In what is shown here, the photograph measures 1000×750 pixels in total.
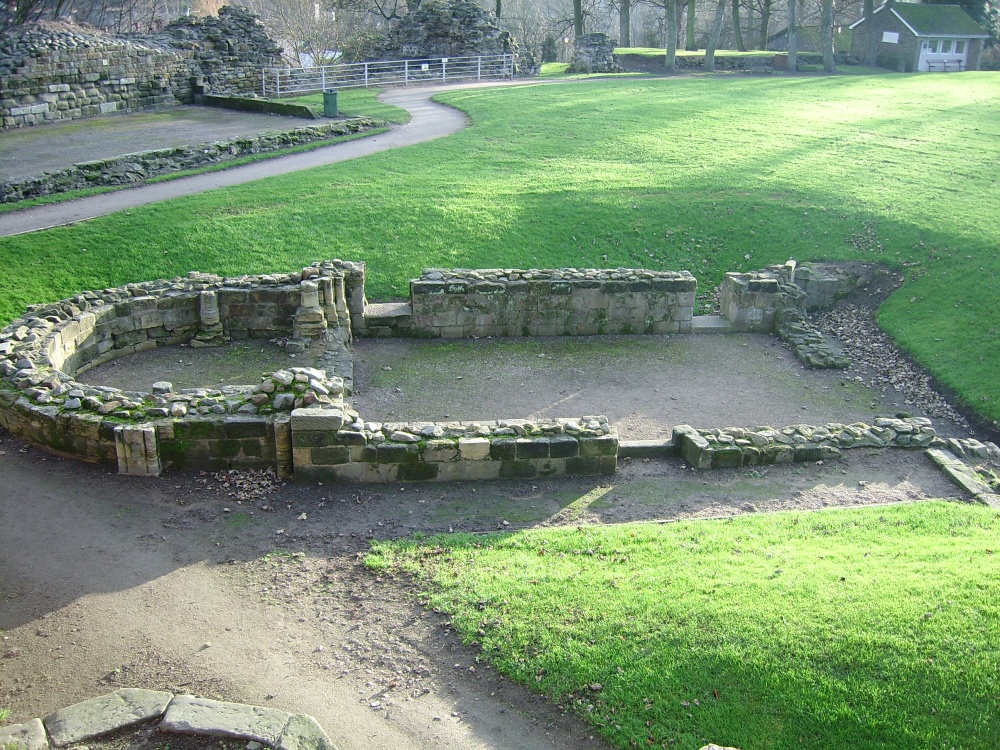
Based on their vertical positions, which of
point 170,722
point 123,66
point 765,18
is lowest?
point 170,722

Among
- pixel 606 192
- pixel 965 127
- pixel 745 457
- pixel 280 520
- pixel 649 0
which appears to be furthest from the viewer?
pixel 649 0

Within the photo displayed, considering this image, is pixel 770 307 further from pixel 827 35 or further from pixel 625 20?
pixel 625 20

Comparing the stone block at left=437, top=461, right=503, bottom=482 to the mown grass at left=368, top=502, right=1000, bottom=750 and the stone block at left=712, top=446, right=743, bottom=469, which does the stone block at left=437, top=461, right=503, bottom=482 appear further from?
the stone block at left=712, top=446, right=743, bottom=469

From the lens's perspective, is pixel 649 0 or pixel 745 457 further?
pixel 649 0

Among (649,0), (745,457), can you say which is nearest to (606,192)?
(745,457)

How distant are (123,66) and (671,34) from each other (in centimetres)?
2883

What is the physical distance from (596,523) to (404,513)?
220 centimetres

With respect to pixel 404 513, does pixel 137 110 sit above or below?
above

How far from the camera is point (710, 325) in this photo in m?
17.0

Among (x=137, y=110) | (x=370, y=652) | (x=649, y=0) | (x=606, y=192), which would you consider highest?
(x=649, y=0)

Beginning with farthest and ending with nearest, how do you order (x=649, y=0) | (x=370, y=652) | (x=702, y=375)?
(x=649, y=0), (x=702, y=375), (x=370, y=652)

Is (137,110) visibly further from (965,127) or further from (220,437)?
(965,127)

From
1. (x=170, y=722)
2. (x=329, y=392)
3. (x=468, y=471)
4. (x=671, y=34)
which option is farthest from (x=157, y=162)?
(x=671, y=34)

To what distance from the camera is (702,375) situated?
15.0m
